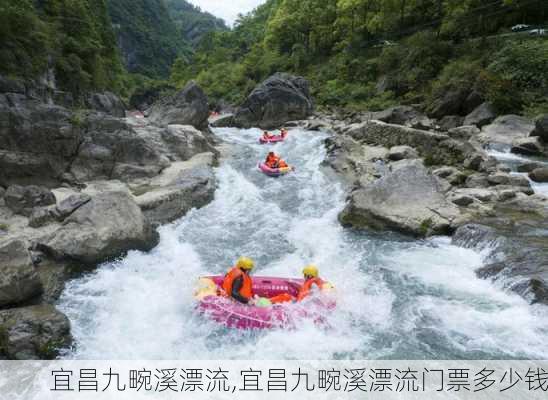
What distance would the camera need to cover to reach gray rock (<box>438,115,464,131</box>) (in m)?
18.9

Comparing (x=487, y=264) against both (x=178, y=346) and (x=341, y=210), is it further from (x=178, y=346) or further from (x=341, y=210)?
(x=178, y=346)

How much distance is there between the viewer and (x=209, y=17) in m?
160

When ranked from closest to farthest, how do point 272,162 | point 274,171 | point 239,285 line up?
point 239,285
point 274,171
point 272,162

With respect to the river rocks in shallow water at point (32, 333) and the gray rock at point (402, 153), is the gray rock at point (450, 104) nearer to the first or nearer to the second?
the gray rock at point (402, 153)

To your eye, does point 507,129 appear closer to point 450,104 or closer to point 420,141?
point 450,104

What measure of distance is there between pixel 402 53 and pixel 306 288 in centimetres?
2674

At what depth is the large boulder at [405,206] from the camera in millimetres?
10227

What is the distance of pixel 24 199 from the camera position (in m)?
10.0

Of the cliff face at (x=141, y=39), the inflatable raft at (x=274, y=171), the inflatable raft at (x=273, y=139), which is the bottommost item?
the inflatable raft at (x=274, y=171)

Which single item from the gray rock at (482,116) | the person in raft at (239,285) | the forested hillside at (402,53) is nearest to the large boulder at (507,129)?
the gray rock at (482,116)

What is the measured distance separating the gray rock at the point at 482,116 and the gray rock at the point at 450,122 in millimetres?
337

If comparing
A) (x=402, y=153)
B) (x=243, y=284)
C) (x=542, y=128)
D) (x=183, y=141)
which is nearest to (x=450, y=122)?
(x=542, y=128)

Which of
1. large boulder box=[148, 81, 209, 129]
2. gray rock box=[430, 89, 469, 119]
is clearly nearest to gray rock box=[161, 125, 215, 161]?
large boulder box=[148, 81, 209, 129]

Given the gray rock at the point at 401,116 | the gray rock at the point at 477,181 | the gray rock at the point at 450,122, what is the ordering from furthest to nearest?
the gray rock at the point at 401,116, the gray rock at the point at 450,122, the gray rock at the point at 477,181
